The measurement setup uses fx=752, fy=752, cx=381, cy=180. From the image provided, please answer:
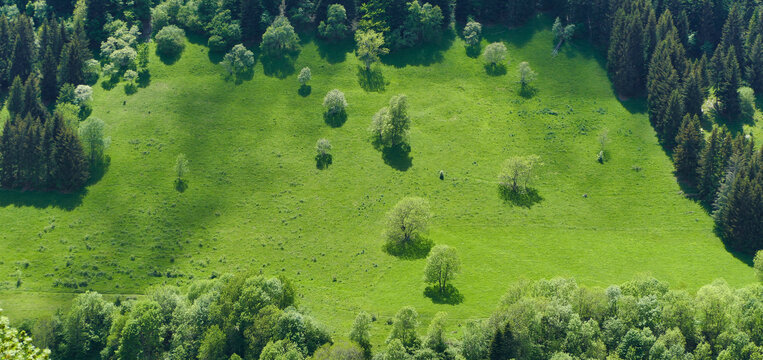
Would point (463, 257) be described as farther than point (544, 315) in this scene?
Yes

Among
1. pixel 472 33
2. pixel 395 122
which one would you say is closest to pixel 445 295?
pixel 395 122

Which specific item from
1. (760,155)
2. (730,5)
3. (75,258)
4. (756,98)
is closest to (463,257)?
(760,155)

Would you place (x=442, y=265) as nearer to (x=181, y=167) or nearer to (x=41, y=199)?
(x=181, y=167)

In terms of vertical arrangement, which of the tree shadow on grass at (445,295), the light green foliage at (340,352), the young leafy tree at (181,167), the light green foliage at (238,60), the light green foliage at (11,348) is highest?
the light green foliage at (11,348)

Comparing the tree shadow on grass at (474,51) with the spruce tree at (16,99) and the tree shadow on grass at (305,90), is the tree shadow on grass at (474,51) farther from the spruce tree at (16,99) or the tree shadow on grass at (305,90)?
the spruce tree at (16,99)

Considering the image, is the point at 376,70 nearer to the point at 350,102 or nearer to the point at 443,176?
the point at 350,102

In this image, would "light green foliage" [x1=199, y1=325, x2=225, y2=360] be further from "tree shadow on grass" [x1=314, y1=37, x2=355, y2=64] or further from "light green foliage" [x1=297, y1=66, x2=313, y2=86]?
"tree shadow on grass" [x1=314, y1=37, x2=355, y2=64]

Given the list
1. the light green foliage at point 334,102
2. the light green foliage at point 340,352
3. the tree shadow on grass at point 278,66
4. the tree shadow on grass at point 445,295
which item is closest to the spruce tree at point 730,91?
the tree shadow on grass at point 445,295
